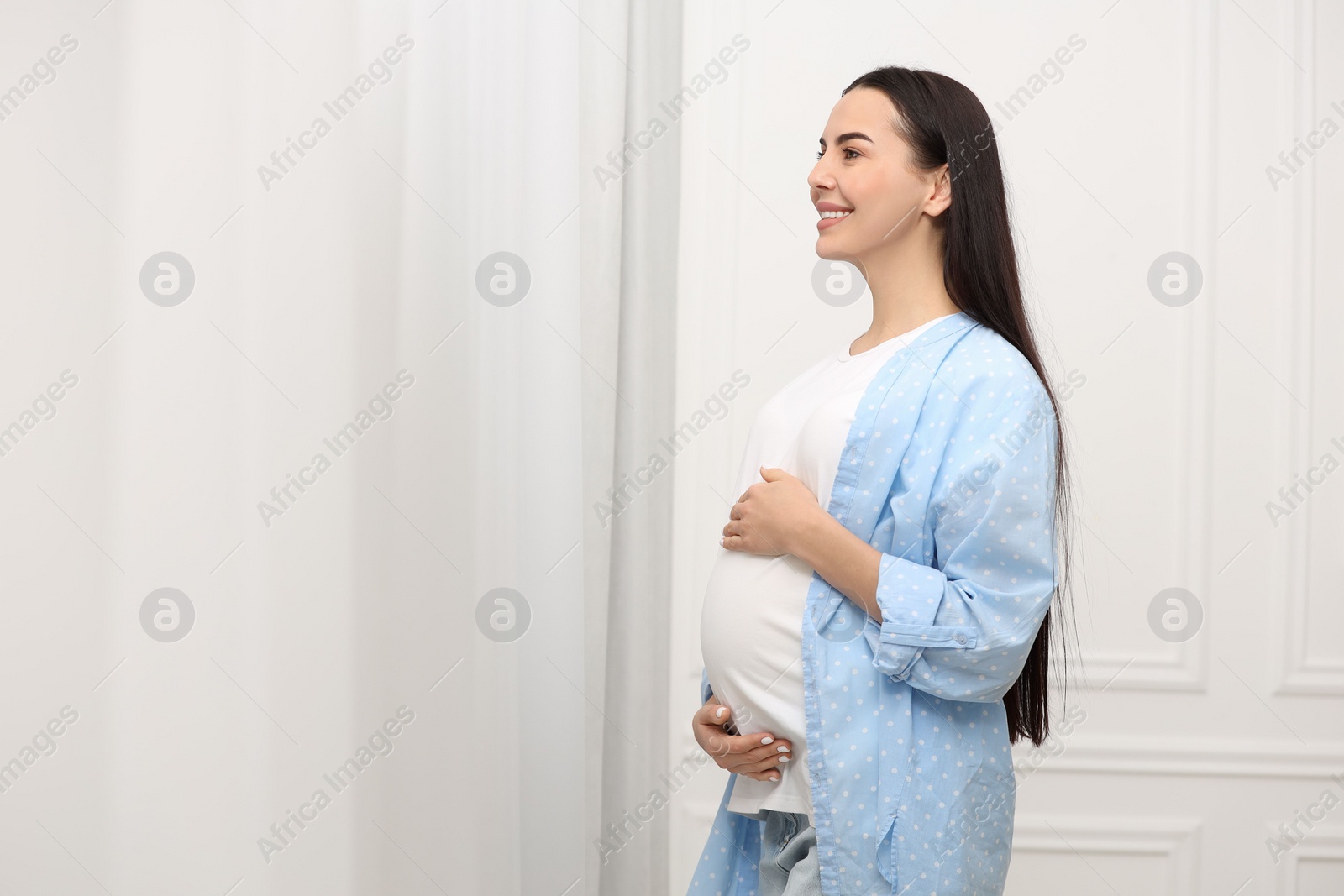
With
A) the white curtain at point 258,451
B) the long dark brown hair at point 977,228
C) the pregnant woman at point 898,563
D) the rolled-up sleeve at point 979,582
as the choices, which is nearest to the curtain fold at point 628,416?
the white curtain at point 258,451

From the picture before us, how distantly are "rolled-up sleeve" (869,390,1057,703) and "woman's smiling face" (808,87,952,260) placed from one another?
0.92ft

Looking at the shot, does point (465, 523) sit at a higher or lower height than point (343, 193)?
lower

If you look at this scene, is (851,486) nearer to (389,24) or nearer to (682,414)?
(389,24)

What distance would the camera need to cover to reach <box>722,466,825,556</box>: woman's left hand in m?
0.97

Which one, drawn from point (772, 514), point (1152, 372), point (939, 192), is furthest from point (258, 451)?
point (1152, 372)

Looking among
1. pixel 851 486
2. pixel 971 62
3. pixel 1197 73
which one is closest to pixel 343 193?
pixel 851 486

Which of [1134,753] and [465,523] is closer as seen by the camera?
[465,523]

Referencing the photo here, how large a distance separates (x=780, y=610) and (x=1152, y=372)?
1.26 m

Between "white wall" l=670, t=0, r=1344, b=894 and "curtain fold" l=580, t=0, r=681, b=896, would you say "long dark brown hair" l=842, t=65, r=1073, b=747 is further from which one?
"white wall" l=670, t=0, r=1344, b=894

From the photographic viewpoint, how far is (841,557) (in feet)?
3.07

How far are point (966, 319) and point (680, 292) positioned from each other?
0.96 metres

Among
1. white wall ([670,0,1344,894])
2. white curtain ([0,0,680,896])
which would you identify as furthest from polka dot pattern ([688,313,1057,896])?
white wall ([670,0,1344,894])

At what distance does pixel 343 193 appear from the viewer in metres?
1.11

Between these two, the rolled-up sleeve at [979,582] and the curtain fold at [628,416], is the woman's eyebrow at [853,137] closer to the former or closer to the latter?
the rolled-up sleeve at [979,582]
